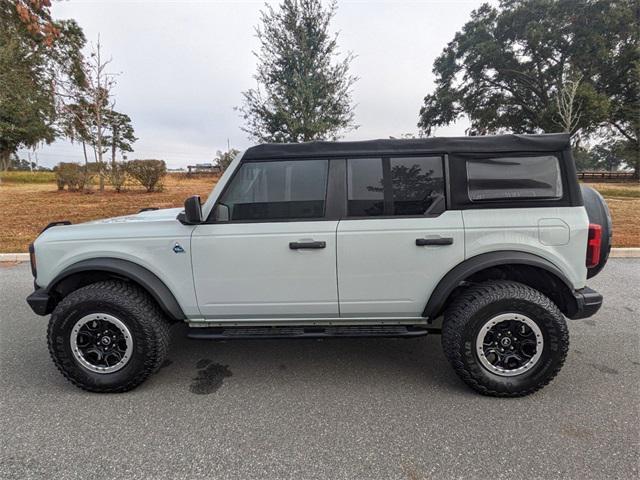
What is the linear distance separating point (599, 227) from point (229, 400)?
111 inches

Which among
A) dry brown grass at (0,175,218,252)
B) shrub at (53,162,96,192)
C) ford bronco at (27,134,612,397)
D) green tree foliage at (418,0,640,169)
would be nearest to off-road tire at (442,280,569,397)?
ford bronco at (27,134,612,397)

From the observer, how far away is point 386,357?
2.95 metres

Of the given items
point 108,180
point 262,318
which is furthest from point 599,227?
point 108,180

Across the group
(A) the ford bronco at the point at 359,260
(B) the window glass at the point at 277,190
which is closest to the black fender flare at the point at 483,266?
(A) the ford bronco at the point at 359,260

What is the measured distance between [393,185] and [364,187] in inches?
8.2

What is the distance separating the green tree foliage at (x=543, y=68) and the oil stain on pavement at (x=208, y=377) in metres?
29.7

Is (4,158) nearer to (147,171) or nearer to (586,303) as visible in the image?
(147,171)

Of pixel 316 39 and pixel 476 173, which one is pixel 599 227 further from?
pixel 316 39

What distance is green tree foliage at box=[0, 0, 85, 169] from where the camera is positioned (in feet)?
15.1

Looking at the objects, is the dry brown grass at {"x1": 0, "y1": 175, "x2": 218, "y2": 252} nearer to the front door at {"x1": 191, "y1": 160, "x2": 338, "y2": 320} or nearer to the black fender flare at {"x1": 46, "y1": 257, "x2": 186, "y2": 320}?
the black fender flare at {"x1": 46, "y1": 257, "x2": 186, "y2": 320}

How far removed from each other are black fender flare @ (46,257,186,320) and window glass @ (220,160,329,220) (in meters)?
0.73

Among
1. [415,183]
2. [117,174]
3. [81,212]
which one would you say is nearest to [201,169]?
[117,174]

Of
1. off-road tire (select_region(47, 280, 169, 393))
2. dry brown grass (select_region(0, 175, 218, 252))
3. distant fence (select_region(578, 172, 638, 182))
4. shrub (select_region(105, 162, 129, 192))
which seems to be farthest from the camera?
distant fence (select_region(578, 172, 638, 182))

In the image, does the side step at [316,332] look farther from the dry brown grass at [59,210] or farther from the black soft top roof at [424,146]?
the dry brown grass at [59,210]
